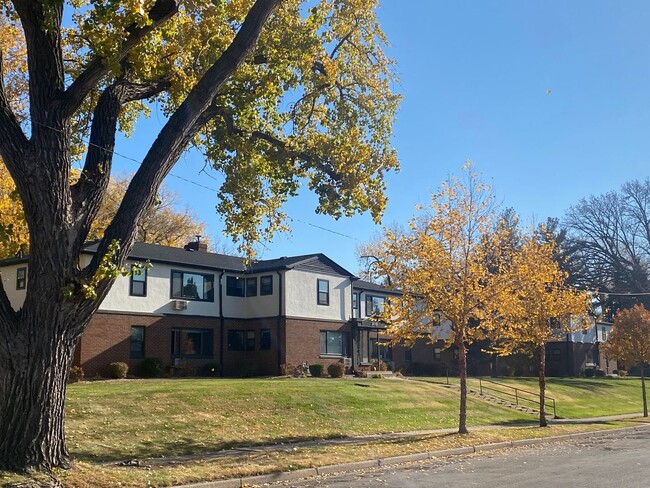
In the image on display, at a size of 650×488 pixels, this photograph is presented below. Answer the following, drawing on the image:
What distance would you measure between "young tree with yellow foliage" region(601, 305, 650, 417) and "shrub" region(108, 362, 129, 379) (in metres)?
23.5

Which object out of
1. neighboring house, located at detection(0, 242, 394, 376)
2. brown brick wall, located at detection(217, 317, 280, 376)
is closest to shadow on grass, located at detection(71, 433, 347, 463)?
neighboring house, located at detection(0, 242, 394, 376)

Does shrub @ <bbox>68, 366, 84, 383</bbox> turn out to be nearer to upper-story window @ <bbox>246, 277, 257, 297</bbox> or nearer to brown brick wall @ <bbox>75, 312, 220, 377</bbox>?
brown brick wall @ <bbox>75, 312, 220, 377</bbox>

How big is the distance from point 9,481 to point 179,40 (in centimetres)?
865

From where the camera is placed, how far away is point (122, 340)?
30938mm

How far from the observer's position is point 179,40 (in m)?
13.9

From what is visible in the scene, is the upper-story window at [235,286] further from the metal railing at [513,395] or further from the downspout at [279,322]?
the metal railing at [513,395]

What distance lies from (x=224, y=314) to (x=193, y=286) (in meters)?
2.70

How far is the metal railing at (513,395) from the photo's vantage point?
33.1 m

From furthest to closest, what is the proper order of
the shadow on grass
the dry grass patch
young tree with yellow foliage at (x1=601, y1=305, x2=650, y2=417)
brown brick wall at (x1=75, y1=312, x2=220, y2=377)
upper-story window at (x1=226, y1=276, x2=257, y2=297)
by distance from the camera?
1. upper-story window at (x1=226, y1=276, x2=257, y2=297)
2. young tree with yellow foliage at (x1=601, y1=305, x2=650, y2=417)
3. brown brick wall at (x1=75, y1=312, x2=220, y2=377)
4. the shadow on grass
5. the dry grass patch

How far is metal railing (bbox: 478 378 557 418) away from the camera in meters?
33.1

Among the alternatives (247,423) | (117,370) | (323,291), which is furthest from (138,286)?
(247,423)

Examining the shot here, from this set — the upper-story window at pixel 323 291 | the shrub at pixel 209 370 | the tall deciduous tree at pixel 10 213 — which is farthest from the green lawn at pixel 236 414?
the tall deciduous tree at pixel 10 213

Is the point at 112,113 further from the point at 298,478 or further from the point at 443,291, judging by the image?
the point at 443,291

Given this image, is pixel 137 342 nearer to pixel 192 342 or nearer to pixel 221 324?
pixel 192 342
